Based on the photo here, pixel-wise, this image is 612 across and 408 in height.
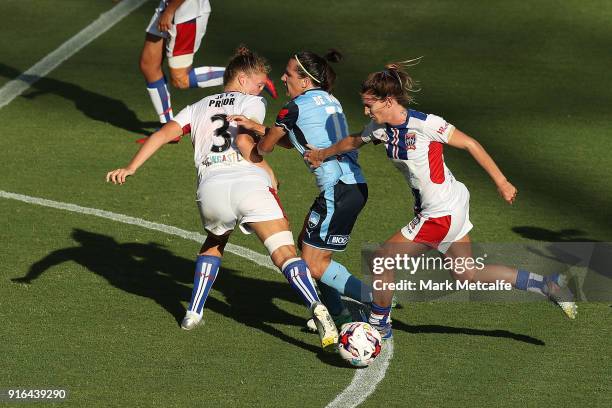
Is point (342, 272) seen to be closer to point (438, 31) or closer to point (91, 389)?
point (91, 389)

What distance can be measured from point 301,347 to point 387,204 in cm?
344

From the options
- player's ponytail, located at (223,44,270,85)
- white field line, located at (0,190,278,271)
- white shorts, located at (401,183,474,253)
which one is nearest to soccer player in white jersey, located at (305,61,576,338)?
white shorts, located at (401,183,474,253)

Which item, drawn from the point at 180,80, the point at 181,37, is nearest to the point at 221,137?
the point at 181,37

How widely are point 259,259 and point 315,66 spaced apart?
228cm

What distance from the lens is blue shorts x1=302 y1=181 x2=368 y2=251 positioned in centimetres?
892

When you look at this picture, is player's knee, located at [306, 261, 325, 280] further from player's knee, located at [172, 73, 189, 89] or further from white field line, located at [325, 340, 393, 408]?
player's knee, located at [172, 73, 189, 89]

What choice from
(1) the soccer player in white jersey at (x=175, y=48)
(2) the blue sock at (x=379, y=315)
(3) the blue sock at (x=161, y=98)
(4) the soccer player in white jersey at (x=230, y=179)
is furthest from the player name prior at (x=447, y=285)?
(3) the blue sock at (x=161, y=98)

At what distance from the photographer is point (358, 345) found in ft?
26.9

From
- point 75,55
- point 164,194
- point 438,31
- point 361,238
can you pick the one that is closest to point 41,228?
point 164,194

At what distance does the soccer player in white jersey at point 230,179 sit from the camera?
861 cm

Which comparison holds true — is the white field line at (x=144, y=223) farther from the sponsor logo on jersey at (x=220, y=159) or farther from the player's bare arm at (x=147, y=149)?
the player's bare arm at (x=147, y=149)

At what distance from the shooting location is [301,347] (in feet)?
28.8

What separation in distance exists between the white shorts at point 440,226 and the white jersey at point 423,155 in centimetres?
2

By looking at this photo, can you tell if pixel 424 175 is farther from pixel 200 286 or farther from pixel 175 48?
pixel 175 48
